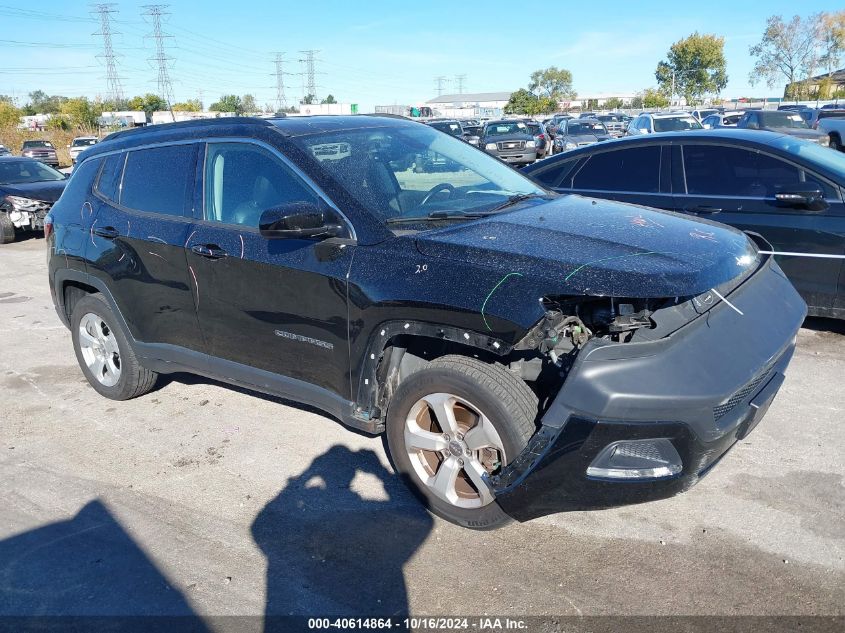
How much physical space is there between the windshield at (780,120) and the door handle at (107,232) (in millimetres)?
18384

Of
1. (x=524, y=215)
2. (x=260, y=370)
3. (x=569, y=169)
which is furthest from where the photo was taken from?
(x=569, y=169)

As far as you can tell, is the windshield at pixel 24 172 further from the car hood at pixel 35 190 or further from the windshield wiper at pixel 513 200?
the windshield wiper at pixel 513 200

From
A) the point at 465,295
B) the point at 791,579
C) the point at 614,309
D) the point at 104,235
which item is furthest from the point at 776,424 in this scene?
the point at 104,235

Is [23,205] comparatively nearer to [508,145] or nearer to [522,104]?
[508,145]

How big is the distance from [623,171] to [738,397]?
12.3ft

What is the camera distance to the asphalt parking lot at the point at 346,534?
2.90 m

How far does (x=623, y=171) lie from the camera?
20.5 feet

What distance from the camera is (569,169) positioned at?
6.59 metres

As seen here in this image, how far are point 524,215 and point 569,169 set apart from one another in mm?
3127

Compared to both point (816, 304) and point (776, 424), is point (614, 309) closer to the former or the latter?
point (776, 424)

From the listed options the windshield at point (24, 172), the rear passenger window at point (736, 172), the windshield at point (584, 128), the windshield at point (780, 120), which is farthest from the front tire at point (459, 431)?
the windshield at point (584, 128)

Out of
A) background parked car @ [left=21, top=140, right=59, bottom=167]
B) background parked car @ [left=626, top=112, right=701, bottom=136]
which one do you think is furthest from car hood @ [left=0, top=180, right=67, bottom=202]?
background parked car @ [left=21, top=140, right=59, bottom=167]

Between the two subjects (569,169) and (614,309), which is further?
(569,169)

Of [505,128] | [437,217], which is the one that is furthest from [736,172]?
[505,128]
